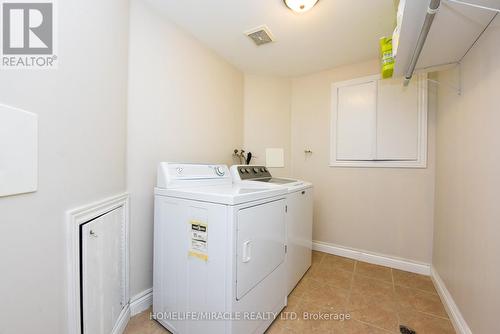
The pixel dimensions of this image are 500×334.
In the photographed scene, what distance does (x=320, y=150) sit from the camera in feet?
8.87

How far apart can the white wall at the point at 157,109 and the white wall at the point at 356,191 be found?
130cm

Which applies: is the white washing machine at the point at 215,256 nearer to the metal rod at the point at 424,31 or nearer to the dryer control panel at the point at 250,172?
the dryer control panel at the point at 250,172

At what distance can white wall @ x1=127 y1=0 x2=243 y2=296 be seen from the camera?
4.96 ft

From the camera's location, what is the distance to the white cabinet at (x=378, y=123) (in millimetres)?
2098

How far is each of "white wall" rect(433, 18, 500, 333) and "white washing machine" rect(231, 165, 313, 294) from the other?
108 centimetres

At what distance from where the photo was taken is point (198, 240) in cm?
121

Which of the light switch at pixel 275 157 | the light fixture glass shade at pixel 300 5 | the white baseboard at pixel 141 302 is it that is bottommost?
the white baseboard at pixel 141 302

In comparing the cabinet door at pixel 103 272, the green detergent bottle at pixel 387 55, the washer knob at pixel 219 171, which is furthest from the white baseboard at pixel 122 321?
the green detergent bottle at pixel 387 55

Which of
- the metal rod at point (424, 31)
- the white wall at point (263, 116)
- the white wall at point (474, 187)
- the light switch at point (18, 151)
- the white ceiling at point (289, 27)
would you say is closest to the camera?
the light switch at point (18, 151)

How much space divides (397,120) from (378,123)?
0.17 metres

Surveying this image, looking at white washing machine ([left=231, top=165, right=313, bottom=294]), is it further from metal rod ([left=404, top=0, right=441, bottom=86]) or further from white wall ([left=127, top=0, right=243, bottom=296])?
metal rod ([left=404, top=0, right=441, bottom=86])

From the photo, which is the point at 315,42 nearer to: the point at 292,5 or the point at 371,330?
the point at 292,5

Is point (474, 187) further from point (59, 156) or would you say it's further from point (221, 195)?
point (59, 156)

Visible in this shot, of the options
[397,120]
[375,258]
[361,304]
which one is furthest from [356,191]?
[361,304]
